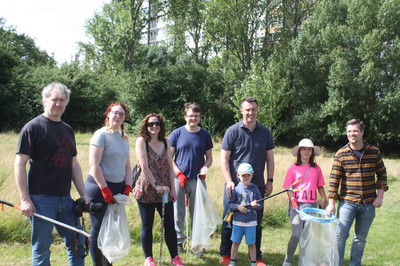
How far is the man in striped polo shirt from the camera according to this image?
363 cm

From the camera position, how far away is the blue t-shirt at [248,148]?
158 inches

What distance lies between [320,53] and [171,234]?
71.2ft

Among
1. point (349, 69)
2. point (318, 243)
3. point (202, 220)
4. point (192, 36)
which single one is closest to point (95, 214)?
point (202, 220)

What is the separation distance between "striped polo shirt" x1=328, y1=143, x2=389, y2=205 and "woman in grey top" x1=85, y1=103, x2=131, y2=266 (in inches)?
96.6

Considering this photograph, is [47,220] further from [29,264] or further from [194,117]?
[194,117]

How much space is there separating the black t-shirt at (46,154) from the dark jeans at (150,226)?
103 cm

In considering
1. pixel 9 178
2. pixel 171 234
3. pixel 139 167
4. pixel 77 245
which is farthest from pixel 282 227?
pixel 9 178

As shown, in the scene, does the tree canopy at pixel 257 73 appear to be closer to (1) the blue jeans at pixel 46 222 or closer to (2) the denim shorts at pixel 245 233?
(2) the denim shorts at pixel 245 233

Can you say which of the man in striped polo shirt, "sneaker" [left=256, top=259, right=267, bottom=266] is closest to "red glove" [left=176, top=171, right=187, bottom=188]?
"sneaker" [left=256, top=259, right=267, bottom=266]

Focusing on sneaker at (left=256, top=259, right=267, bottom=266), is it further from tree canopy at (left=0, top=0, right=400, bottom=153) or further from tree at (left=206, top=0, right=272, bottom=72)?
tree at (left=206, top=0, right=272, bottom=72)

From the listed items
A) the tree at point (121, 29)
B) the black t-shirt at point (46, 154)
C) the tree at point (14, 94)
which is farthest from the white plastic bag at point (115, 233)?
the tree at point (121, 29)

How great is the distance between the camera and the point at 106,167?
11.3ft

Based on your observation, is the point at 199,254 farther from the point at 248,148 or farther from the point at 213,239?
the point at 248,148

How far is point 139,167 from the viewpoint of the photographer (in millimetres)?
3879
